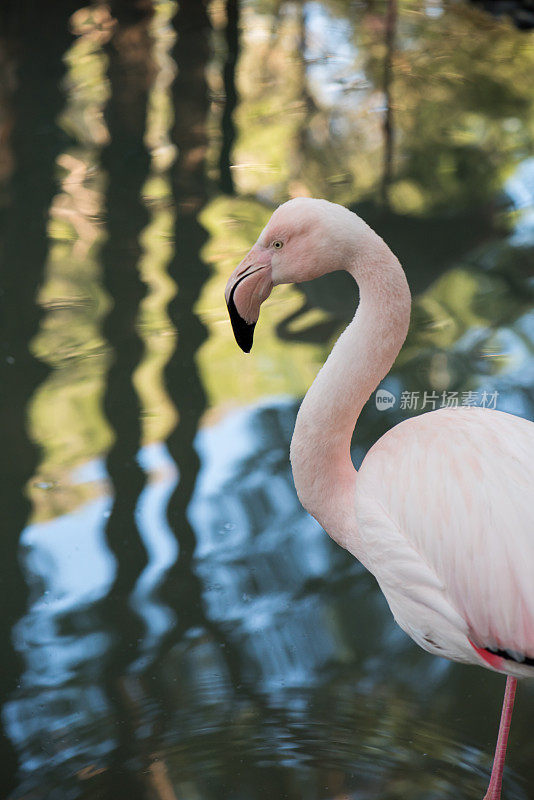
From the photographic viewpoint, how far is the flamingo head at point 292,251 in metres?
1.91

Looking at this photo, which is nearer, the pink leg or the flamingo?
the flamingo

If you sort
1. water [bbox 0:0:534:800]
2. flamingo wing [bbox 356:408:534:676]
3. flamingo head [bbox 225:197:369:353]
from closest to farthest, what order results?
flamingo wing [bbox 356:408:534:676] → flamingo head [bbox 225:197:369:353] → water [bbox 0:0:534:800]

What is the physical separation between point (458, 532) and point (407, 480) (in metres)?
0.16

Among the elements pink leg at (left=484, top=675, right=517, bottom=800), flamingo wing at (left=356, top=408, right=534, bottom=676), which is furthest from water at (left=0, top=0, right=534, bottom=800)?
flamingo wing at (left=356, top=408, right=534, bottom=676)

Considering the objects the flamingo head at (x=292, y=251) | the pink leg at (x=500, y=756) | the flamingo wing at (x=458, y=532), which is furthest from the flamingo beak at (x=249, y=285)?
the pink leg at (x=500, y=756)

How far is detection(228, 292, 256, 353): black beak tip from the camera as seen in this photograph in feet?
6.55

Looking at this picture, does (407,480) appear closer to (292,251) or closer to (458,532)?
(458,532)

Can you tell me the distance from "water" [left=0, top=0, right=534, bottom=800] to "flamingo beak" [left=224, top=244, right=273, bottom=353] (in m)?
1.05

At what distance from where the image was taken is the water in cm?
230

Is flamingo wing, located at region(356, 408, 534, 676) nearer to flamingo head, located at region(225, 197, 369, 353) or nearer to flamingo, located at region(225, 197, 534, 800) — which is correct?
flamingo, located at region(225, 197, 534, 800)

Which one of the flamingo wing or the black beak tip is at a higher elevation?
the black beak tip

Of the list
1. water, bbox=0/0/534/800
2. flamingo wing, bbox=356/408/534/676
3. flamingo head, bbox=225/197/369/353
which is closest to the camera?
flamingo wing, bbox=356/408/534/676

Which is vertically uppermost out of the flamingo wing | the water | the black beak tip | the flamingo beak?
the flamingo beak

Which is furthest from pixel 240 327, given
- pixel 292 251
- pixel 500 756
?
pixel 500 756
